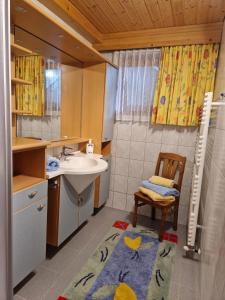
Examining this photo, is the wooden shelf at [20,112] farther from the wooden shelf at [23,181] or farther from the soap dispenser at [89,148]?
the soap dispenser at [89,148]

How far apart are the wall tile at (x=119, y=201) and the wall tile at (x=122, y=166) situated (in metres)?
0.33

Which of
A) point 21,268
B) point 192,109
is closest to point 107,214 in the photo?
point 21,268

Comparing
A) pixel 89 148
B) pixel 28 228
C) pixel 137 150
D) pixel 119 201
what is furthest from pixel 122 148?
pixel 28 228

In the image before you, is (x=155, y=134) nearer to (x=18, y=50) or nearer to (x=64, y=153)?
(x=64, y=153)

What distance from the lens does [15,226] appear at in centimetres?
129

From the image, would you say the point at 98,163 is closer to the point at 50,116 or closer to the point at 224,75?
the point at 50,116

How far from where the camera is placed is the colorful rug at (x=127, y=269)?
1516mm

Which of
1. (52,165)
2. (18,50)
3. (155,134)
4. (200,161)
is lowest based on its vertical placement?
(52,165)

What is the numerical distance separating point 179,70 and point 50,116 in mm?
1571

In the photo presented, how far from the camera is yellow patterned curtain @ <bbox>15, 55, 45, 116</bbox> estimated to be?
5.13 ft

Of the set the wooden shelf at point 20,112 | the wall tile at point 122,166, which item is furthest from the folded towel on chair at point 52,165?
the wall tile at point 122,166

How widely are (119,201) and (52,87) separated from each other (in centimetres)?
178

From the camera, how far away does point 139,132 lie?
2689 mm

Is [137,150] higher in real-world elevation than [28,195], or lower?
higher
